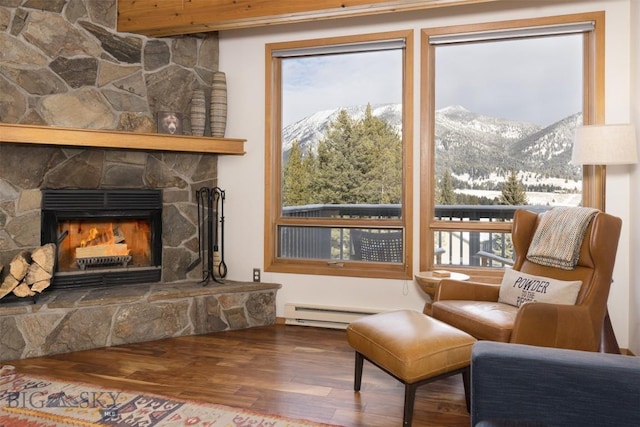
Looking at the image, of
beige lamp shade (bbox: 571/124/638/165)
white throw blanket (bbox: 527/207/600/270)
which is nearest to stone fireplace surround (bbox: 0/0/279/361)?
white throw blanket (bbox: 527/207/600/270)

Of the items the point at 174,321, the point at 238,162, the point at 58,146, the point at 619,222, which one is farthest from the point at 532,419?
the point at 58,146

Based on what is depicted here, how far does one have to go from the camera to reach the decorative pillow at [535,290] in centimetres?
260

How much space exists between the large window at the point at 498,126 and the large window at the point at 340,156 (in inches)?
8.8

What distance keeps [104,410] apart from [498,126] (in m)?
3.21

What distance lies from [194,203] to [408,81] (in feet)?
6.75

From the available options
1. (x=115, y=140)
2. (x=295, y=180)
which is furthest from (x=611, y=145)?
(x=115, y=140)

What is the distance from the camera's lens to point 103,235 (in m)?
3.92

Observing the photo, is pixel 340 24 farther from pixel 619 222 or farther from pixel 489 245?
pixel 619 222

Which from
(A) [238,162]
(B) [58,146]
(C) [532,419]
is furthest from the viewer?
(A) [238,162]

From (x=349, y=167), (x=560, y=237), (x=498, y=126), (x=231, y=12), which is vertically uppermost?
(x=231, y=12)

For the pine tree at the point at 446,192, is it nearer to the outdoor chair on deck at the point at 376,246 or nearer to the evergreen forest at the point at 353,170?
the evergreen forest at the point at 353,170

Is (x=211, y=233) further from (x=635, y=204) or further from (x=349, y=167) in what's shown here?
(x=635, y=204)

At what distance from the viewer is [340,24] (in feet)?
12.6

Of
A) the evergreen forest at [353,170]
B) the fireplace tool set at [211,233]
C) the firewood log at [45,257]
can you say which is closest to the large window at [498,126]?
the evergreen forest at [353,170]
